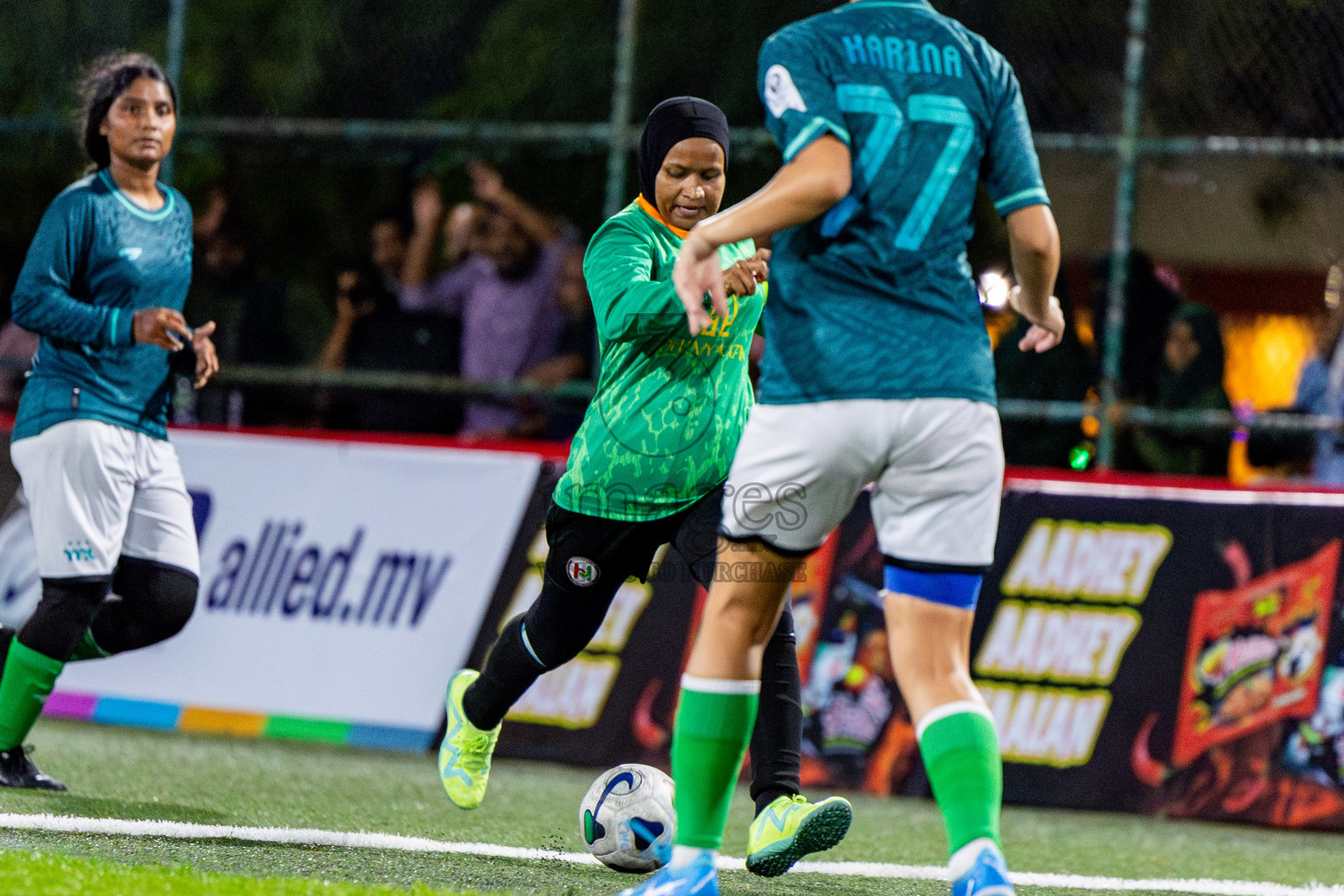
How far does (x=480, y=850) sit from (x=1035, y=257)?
223 centimetres

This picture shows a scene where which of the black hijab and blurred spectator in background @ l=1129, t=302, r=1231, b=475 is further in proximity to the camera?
blurred spectator in background @ l=1129, t=302, r=1231, b=475

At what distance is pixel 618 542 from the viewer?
4473 millimetres

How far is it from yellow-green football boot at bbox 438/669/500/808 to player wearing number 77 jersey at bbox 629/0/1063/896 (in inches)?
56.3

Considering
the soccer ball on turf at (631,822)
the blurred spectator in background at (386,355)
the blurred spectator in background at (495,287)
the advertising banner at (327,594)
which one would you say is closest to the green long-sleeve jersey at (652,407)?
the soccer ball on turf at (631,822)

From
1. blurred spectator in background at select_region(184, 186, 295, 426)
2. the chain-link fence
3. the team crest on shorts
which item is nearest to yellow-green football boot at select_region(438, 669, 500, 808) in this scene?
the team crest on shorts

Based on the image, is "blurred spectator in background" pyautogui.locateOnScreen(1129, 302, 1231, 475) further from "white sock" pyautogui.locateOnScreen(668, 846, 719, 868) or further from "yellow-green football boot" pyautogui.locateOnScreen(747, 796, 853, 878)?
"white sock" pyautogui.locateOnScreen(668, 846, 719, 868)

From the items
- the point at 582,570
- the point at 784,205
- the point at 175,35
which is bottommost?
the point at 582,570

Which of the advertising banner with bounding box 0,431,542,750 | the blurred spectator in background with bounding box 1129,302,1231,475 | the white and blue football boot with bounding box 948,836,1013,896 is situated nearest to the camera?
the white and blue football boot with bounding box 948,836,1013,896

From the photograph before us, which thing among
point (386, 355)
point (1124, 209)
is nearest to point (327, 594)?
point (386, 355)

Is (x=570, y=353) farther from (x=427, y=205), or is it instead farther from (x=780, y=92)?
(x=780, y=92)

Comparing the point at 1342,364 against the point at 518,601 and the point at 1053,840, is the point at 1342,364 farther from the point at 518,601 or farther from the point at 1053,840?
the point at 518,601

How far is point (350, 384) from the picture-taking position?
8.51 m

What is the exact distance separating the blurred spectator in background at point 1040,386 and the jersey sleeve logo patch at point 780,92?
445 cm

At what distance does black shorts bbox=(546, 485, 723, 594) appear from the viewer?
4430 millimetres
